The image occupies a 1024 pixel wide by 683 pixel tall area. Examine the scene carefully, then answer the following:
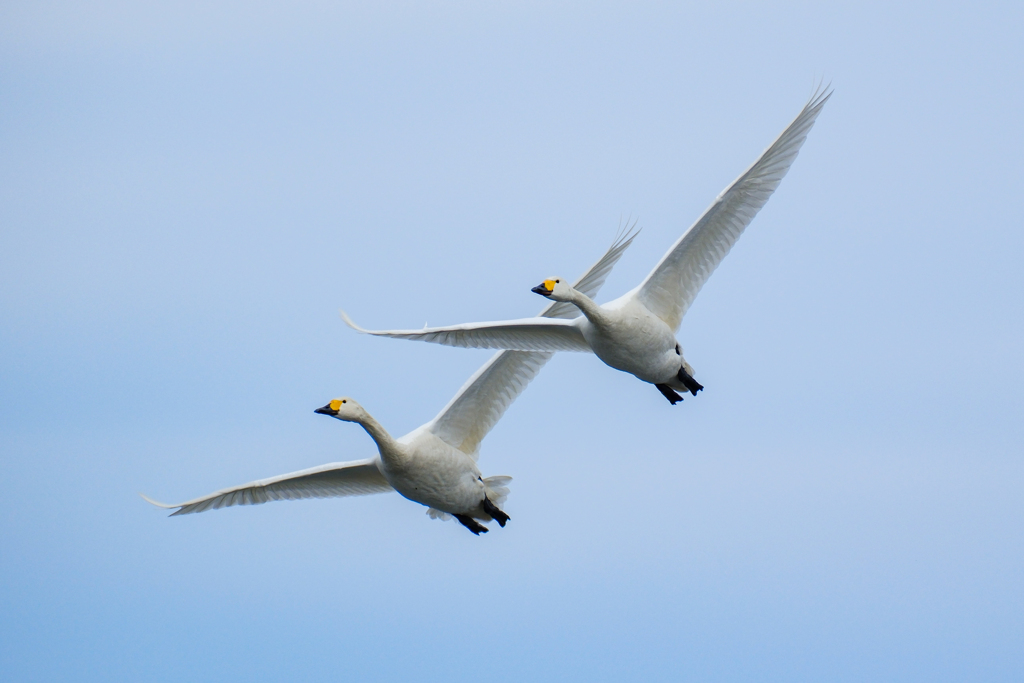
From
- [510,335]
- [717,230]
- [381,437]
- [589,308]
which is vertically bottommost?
[381,437]

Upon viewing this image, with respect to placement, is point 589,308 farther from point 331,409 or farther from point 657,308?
point 331,409

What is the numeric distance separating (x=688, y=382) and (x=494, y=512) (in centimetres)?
392

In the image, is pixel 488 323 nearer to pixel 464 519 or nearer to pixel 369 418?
pixel 369 418

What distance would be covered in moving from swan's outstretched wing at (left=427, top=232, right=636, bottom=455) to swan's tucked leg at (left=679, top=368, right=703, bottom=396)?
226 centimetres

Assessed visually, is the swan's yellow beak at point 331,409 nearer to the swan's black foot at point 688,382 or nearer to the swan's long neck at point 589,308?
the swan's long neck at point 589,308

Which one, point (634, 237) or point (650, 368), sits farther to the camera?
point (634, 237)

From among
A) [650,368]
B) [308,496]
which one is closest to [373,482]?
[308,496]

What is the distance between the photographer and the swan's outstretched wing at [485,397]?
25.1 metres

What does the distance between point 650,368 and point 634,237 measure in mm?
3631

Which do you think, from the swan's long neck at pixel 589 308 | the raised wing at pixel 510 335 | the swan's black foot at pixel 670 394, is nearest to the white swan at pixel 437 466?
the raised wing at pixel 510 335

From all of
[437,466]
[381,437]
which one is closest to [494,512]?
[437,466]

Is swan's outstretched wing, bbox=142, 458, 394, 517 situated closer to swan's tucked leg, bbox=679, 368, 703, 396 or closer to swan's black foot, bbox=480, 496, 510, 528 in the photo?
swan's black foot, bbox=480, 496, 510, 528

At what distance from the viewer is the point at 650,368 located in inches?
954

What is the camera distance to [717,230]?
24.1 m
